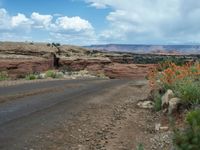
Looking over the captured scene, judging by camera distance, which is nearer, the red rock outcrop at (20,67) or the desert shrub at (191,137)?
the desert shrub at (191,137)

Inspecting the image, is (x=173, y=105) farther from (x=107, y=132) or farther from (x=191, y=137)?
(x=191, y=137)

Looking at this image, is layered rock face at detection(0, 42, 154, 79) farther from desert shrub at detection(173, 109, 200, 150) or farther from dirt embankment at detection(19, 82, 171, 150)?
desert shrub at detection(173, 109, 200, 150)

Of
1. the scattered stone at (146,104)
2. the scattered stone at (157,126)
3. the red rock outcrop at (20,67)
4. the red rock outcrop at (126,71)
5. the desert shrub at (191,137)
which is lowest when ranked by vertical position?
the red rock outcrop at (126,71)

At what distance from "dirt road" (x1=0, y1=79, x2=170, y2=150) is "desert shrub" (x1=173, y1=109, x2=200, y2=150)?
7.17ft

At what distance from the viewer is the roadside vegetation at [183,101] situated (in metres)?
7.60

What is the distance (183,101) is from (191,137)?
15.7ft

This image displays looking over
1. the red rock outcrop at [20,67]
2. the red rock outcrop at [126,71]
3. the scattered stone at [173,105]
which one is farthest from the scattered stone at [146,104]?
the red rock outcrop at [126,71]

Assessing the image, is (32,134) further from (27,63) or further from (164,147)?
(27,63)

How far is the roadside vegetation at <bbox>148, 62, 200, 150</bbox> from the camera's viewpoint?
7.60 metres

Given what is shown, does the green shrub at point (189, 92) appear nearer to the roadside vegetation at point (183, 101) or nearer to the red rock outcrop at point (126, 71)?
the roadside vegetation at point (183, 101)

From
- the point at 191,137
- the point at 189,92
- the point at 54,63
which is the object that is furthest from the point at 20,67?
the point at 191,137

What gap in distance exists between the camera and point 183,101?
40.5 ft

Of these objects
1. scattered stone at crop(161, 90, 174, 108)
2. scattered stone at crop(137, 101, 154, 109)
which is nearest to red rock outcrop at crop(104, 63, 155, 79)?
scattered stone at crop(137, 101, 154, 109)

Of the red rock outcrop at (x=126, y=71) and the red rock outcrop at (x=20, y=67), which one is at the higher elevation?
the red rock outcrop at (x=20, y=67)
